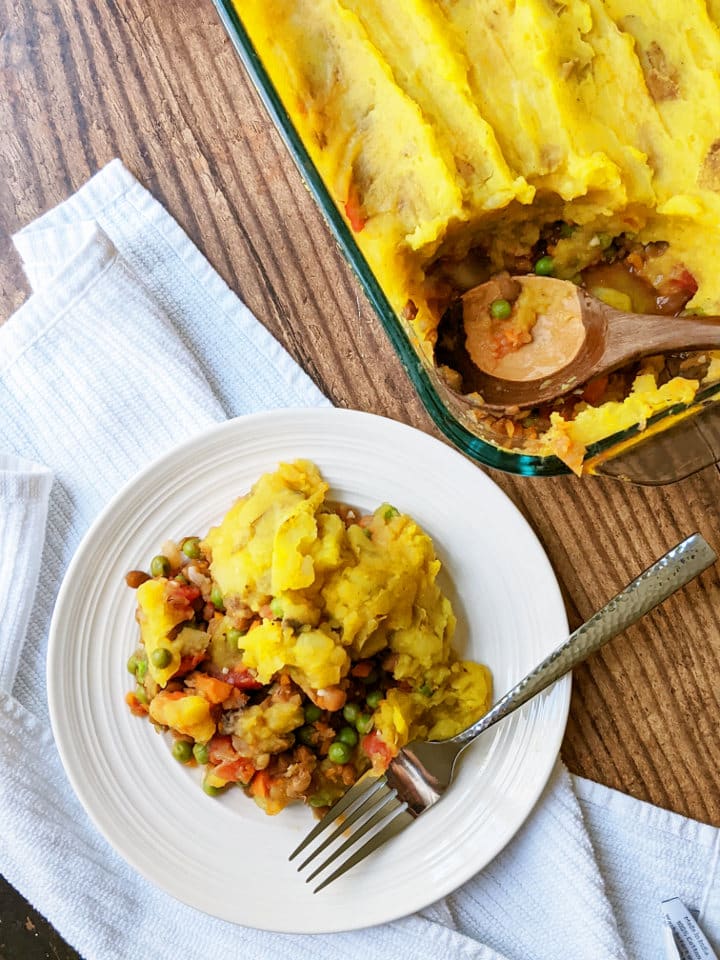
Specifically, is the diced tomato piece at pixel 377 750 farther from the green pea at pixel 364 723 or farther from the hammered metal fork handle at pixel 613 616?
the hammered metal fork handle at pixel 613 616

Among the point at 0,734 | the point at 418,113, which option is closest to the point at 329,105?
the point at 418,113

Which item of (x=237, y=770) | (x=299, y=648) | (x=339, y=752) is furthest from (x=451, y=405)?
(x=237, y=770)

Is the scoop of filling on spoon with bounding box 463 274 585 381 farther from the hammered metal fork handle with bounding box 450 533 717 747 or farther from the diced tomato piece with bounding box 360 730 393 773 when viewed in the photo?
the diced tomato piece with bounding box 360 730 393 773

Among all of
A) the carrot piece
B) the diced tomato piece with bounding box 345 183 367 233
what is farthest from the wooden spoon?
the carrot piece

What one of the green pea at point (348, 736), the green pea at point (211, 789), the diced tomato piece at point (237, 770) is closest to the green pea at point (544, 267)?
the green pea at point (348, 736)

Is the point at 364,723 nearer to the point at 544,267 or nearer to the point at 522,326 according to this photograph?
the point at 522,326
